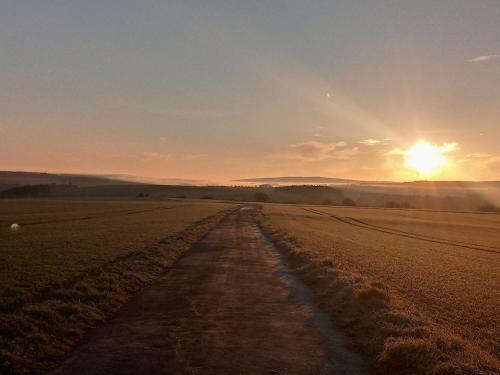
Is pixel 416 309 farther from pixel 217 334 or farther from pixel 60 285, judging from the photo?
pixel 60 285

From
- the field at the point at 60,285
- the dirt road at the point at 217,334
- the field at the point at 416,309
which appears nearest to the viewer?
the dirt road at the point at 217,334

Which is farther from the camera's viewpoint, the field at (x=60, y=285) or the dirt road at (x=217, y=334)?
the field at (x=60, y=285)

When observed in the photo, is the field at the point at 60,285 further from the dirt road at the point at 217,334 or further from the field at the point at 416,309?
the field at the point at 416,309

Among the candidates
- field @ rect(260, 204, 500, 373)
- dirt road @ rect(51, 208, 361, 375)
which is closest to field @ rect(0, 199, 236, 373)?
dirt road @ rect(51, 208, 361, 375)

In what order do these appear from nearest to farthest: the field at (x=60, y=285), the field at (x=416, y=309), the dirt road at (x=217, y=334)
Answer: the dirt road at (x=217, y=334) → the field at (x=416, y=309) → the field at (x=60, y=285)

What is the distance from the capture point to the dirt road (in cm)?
948

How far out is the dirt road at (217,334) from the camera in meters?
9.48

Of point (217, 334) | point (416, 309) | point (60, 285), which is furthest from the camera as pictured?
point (60, 285)

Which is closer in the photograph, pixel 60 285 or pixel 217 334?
pixel 217 334

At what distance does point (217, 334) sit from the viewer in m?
11.6

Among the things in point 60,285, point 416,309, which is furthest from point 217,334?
point 60,285

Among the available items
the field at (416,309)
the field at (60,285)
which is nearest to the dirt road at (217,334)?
the field at (60,285)

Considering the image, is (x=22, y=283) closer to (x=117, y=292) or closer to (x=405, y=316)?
(x=117, y=292)

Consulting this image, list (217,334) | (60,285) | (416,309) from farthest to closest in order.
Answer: (60,285)
(416,309)
(217,334)
